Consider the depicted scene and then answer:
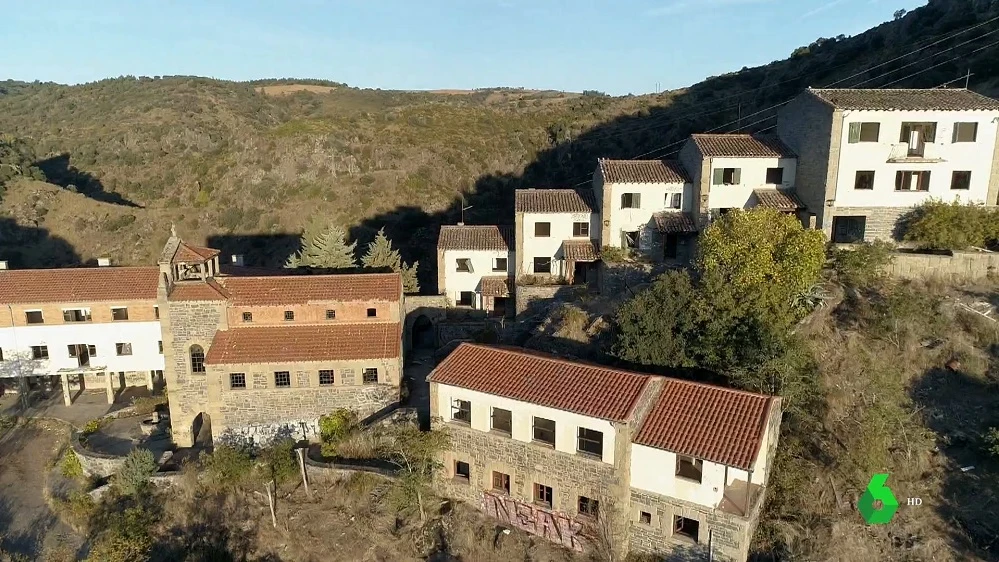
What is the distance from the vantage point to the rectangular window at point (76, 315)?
121 feet

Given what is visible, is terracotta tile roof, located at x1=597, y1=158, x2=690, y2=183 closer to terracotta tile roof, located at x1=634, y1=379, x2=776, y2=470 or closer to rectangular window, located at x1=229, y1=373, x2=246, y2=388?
terracotta tile roof, located at x1=634, y1=379, x2=776, y2=470

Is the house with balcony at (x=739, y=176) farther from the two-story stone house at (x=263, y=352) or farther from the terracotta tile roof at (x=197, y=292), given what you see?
the terracotta tile roof at (x=197, y=292)

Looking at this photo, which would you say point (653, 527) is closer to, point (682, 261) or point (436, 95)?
point (682, 261)

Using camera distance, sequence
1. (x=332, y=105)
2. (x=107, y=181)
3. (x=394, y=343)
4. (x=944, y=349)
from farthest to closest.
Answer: (x=332, y=105) → (x=107, y=181) → (x=394, y=343) → (x=944, y=349)

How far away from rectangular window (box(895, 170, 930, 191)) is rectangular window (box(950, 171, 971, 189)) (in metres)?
1.32

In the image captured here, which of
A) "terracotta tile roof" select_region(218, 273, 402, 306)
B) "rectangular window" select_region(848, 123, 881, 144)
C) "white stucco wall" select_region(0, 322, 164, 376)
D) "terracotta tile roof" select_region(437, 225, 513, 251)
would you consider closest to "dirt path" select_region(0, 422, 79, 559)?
"white stucco wall" select_region(0, 322, 164, 376)

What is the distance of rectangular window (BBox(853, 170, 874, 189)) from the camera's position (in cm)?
3475

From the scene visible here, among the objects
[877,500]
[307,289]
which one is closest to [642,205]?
[307,289]

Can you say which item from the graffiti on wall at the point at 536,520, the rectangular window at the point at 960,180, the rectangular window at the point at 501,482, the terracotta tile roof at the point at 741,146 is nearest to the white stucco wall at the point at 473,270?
the terracotta tile roof at the point at 741,146

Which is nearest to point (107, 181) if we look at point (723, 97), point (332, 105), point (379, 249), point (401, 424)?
point (332, 105)

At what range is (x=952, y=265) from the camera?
31484 mm

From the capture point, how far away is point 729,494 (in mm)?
21188

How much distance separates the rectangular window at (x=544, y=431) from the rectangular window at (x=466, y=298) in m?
21.2

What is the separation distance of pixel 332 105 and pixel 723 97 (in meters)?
86.7
